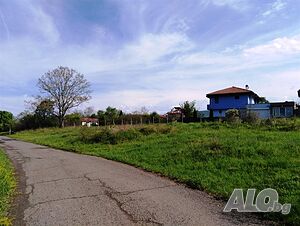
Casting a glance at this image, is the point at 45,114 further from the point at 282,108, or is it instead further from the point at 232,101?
the point at 282,108

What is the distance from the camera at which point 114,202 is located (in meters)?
7.84

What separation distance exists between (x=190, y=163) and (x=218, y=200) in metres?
4.49

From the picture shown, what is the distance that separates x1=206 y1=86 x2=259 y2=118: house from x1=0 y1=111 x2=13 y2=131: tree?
182 feet

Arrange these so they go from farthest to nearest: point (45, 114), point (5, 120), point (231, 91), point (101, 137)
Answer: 1. point (5, 120)
2. point (45, 114)
3. point (231, 91)
4. point (101, 137)

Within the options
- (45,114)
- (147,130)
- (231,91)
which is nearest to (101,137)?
(147,130)

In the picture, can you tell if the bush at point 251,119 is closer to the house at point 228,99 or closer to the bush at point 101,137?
the bush at point 101,137

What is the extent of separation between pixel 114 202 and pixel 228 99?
49.3 metres

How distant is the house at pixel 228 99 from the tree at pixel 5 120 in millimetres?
55392

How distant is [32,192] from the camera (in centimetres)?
942

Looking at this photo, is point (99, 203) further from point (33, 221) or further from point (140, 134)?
point (140, 134)

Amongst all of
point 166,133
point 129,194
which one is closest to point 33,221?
point 129,194

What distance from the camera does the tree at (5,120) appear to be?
292 feet

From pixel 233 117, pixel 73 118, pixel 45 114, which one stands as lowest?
pixel 233 117

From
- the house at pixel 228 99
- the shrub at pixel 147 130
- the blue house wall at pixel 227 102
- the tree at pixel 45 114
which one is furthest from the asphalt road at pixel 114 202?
the tree at pixel 45 114
